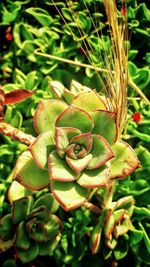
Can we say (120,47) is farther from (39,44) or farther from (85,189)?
(39,44)

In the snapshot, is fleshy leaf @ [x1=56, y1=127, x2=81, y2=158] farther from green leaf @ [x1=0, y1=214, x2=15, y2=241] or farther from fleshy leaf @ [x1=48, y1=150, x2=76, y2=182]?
green leaf @ [x1=0, y1=214, x2=15, y2=241]

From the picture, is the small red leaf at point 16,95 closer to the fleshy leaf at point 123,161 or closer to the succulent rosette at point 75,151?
the succulent rosette at point 75,151

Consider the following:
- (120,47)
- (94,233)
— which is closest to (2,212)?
(94,233)

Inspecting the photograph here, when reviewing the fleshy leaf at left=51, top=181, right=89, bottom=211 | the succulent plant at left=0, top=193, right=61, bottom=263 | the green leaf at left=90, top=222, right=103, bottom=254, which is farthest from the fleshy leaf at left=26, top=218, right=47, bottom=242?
the fleshy leaf at left=51, top=181, right=89, bottom=211

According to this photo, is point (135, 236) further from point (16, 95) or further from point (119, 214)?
point (16, 95)

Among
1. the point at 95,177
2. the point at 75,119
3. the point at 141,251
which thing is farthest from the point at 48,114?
the point at 141,251
